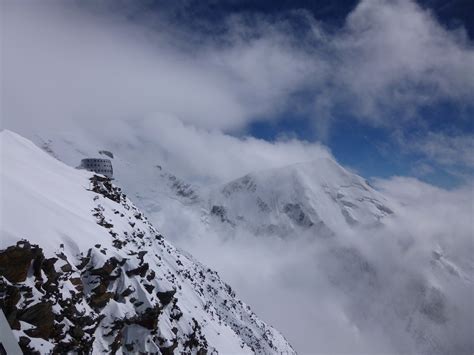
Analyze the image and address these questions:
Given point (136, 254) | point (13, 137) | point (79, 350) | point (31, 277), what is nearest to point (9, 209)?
point (31, 277)

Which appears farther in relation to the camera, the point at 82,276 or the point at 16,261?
the point at 82,276

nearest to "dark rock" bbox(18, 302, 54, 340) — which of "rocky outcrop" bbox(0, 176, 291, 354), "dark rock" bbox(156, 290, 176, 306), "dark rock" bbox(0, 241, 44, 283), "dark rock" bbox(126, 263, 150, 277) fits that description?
"rocky outcrop" bbox(0, 176, 291, 354)

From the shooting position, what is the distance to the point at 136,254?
34281mm

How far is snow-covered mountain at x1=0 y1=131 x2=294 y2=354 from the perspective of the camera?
796 inches

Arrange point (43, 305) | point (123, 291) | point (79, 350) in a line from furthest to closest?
1. point (123, 291)
2. point (79, 350)
3. point (43, 305)

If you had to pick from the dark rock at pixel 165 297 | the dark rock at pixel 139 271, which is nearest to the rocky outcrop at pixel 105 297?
the dark rock at pixel 165 297

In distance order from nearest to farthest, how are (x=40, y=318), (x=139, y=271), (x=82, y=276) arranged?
(x=40, y=318) → (x=82, y=276) → (x=139, y=271)

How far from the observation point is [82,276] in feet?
84.8

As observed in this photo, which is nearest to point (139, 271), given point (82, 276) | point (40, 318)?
point (82, 276)

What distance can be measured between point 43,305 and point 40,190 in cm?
1449

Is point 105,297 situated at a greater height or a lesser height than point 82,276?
lesser

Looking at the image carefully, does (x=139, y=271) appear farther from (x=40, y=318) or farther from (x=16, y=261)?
(x=16, y=261)

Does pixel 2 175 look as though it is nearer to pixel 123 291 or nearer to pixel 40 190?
pixel 40 190

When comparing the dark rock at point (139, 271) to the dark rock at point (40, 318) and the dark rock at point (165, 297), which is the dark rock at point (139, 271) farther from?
the dark rock at point (40, 318)
